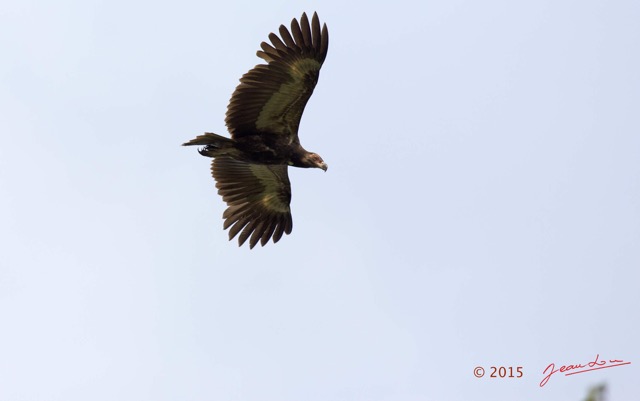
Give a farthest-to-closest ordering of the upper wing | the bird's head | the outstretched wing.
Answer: the outstretched wing < the bird's head < the upper wing

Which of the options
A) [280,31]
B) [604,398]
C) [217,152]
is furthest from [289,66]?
[604,398]

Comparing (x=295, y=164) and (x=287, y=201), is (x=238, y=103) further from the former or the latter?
(x=287, y=201)

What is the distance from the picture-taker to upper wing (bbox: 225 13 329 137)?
14453 mm

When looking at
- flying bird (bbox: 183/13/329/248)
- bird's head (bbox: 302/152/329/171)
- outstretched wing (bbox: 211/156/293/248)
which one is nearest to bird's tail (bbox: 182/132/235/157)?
flying bird (bbox: 183/13/329/248)

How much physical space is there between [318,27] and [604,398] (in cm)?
1165

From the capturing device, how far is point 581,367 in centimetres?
1073

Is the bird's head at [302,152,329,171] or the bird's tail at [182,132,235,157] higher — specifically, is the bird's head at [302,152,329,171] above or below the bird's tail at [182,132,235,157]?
above

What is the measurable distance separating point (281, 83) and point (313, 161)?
175 cm

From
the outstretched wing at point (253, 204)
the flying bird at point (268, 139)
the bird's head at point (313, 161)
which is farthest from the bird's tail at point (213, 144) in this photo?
the outstretched wing at point (253, 204)

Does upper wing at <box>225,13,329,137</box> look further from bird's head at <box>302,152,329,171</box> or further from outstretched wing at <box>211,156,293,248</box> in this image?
outstretched wing at <box>211,156,293,248</box>

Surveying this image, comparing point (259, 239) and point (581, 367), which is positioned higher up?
point (259, 239)

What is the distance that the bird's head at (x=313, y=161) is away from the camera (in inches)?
623

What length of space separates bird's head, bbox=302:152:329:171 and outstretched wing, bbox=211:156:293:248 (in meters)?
1.58

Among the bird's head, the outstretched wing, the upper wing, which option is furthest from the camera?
the outstretched wing
